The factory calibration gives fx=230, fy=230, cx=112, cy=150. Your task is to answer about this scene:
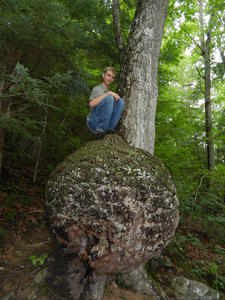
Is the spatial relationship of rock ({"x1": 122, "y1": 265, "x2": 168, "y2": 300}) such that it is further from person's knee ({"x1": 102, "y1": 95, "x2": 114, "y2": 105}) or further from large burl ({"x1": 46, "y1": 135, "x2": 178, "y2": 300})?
person's knee ({"x1": 102, "y1": 95, "x2": 114, "y2": 105})

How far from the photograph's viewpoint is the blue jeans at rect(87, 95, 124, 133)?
3309 millimetres

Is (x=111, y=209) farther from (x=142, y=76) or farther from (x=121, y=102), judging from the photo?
(x=142, y=76)

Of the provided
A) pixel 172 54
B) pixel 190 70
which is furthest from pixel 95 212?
pixel 190 70

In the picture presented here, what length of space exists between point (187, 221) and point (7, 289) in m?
4.86

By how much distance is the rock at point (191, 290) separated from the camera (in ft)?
12.8

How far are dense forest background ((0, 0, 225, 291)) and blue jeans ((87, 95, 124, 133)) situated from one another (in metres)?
0.59

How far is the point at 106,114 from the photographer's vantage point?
11.0ft

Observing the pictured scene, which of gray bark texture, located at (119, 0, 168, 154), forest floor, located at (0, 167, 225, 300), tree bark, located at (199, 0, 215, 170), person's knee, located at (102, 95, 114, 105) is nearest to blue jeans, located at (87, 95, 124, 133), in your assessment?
person's knee, located at (102, 95, 114, 105)

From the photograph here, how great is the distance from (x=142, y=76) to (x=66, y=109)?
113 inches

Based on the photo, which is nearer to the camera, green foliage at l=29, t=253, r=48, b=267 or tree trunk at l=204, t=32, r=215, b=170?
green foliage at l=29, t=253, r=48, b=267

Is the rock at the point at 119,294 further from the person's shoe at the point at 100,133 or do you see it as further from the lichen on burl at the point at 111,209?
the person's shoe at the point at 100,133

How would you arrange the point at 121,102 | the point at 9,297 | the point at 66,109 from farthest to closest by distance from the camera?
the point at 66,109 < the point at 121,102 < the point at 9,297

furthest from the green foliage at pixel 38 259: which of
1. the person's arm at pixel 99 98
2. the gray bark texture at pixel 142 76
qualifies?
the person's arm at pixel 99 98

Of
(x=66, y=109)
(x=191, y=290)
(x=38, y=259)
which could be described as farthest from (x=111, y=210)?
(x=66, y=109)
